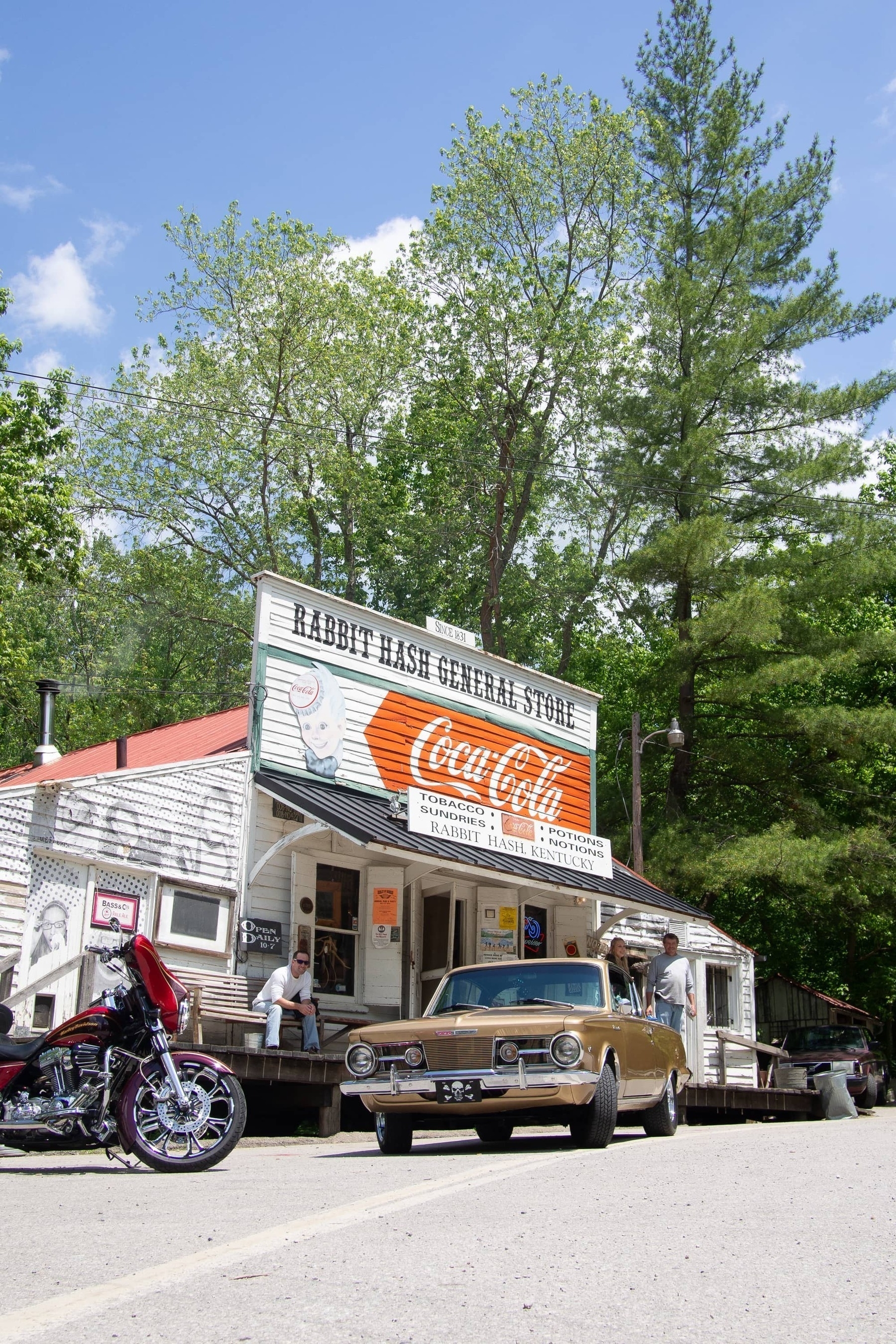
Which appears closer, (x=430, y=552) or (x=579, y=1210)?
(x=579, y=1210)

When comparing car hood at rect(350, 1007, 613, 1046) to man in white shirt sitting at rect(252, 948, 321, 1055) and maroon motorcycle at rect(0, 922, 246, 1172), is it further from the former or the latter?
man in white shirt sitting at rect(252, 948, 321, 1055)

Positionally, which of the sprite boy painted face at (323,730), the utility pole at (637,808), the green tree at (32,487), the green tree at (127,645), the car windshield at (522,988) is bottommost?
the car windshield at (522,988)

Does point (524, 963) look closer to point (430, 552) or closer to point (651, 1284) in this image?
point (651, 1284)

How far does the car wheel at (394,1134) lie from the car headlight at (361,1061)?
421mm

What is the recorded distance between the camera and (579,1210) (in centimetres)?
641

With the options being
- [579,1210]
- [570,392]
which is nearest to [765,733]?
[570,392]

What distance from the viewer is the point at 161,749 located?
61.8 ft

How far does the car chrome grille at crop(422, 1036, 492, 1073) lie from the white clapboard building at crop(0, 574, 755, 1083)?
485cm

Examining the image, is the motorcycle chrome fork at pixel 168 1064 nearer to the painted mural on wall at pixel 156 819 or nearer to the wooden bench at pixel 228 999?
the wooden bench at pixel 228 999

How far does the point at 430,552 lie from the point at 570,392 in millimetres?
6175

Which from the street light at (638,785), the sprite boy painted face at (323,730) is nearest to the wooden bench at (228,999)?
the sprite boy painted face at (323,730)

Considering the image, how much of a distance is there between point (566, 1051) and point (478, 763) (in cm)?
982

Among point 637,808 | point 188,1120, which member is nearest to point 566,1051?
point 188,1120

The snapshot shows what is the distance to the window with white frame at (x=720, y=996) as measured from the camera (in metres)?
24.4
